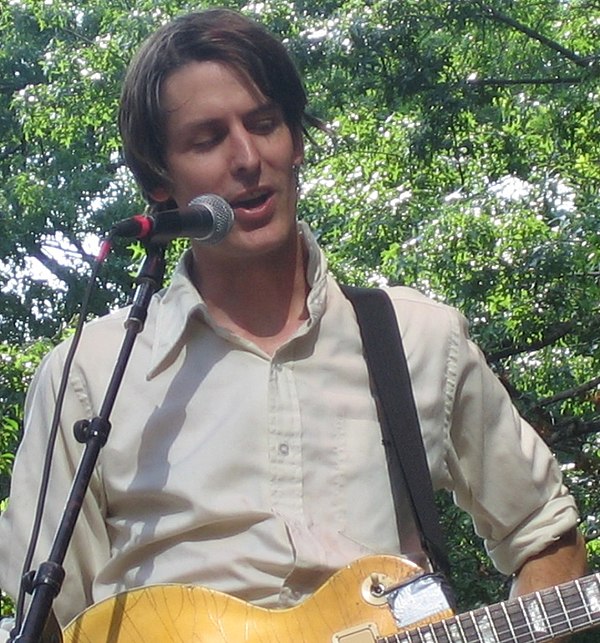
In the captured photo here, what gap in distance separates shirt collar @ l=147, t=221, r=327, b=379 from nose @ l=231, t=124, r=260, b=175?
0.24 meters

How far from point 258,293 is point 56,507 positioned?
0.52 metres

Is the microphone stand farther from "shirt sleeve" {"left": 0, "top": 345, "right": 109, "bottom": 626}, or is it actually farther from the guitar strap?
the guitar strap

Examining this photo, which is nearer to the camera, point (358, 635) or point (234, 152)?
point (358, 635)

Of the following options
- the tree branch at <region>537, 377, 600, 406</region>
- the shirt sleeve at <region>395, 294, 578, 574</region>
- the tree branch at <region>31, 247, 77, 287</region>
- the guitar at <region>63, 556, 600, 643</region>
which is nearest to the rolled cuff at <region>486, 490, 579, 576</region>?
the shirt sleeve at <region>395, 294, 578, 574</region>

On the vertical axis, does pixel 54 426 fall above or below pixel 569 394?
below

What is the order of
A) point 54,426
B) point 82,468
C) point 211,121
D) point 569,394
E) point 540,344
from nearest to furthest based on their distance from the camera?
1. point 82,468
2. point 54,426
3. point 211,121
4. point 569,394
5. point 540,344

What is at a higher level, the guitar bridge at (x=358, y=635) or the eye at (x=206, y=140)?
the eye at (x=206, y=140)

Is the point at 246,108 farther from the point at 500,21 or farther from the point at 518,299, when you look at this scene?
the point at 500,21

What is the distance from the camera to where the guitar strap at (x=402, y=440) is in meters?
2.03

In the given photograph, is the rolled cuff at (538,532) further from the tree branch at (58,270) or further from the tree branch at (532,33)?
the tree branch at (58,270)

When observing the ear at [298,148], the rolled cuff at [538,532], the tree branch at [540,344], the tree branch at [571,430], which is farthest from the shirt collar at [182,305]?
the tree branch at [540,344]

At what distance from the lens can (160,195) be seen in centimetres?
235

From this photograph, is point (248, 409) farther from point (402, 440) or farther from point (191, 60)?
point (191, 60)

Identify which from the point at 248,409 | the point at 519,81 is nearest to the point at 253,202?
the point at 248,409
